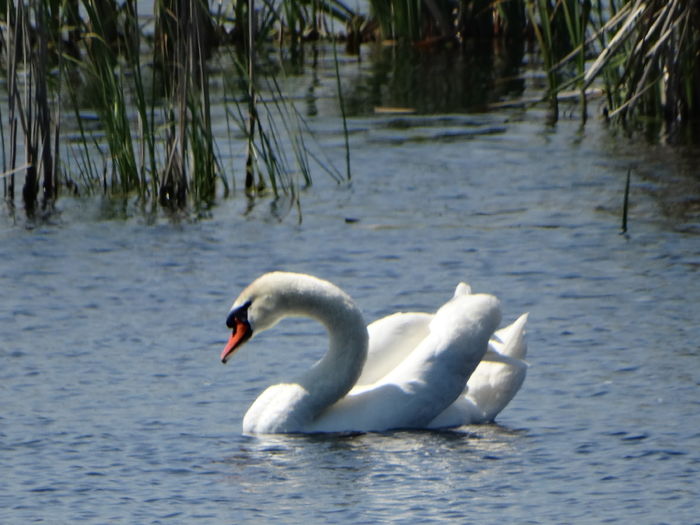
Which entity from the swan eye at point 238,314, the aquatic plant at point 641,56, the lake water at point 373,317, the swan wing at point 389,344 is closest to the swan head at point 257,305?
the swan eye at point 238,314

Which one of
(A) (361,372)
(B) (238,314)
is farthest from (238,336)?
(A) (361,372)

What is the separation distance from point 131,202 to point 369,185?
6.37 feet

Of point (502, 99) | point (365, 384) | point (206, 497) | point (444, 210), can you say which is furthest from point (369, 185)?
point (206, 497)

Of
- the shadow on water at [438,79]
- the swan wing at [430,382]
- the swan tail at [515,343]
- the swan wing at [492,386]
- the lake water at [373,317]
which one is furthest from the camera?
the shadow on water at [438,79]

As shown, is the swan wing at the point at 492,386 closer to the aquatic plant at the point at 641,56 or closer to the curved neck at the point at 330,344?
the curved neck at the point at 330,344

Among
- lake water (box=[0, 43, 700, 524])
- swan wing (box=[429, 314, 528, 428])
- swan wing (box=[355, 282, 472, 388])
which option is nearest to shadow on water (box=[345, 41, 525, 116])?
lake water (box=[0, 43, 700, 524])

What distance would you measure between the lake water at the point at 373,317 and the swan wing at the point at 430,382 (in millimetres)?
120

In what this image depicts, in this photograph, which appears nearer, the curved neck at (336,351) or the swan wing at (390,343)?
the curved neck at (336,351)

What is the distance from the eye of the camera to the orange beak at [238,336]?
25.4ft

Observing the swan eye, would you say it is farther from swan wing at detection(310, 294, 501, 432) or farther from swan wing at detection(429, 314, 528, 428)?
swan wing at detection(429, 314, 528, 428)

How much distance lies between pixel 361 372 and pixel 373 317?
5.68ft

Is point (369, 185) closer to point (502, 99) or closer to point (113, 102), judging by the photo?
point (113, 102)

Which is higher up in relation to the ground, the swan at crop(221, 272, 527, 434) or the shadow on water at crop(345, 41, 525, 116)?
the shadow on water at crop(345, 41, 525, 116)

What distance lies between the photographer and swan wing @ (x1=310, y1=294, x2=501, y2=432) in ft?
25.3
